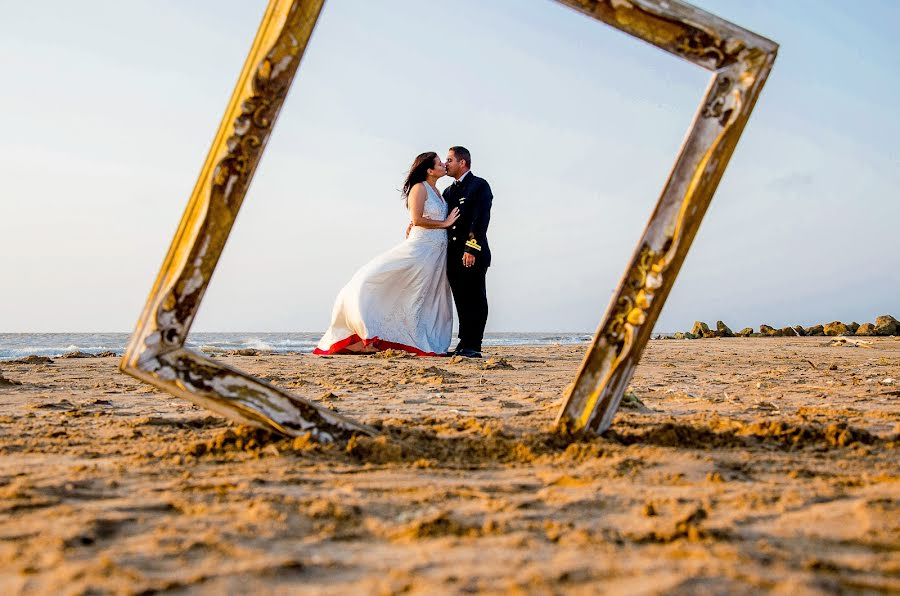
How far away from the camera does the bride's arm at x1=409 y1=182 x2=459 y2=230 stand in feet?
27.2

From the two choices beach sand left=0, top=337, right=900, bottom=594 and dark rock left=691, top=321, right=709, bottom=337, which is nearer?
beach sand left=0, top=337, right=900, bottom=594

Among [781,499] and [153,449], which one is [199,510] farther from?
[781,499]

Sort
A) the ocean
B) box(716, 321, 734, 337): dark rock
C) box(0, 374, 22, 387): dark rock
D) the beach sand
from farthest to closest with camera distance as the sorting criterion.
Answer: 1. box(716, 321, 734, 337): dark rock
2. the ocean
3. box(0, 374, 22, 387): dark rock
4. the beach sand

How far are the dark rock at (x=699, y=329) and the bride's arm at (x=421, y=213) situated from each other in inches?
422

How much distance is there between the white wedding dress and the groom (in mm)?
207

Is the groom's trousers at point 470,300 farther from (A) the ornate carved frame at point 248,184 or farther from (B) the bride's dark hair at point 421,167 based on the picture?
(A) the ornate carved frame at point 248,184

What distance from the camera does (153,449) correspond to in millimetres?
2213

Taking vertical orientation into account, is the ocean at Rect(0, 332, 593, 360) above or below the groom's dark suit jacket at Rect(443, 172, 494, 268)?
below

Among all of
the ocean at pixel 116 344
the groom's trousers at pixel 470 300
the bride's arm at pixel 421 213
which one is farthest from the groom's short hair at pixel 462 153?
the ocean at pixel 116 344

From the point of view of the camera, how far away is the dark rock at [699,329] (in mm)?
16969

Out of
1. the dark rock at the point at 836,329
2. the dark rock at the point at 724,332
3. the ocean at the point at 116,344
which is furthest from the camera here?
the dark rock at the point at 724,332

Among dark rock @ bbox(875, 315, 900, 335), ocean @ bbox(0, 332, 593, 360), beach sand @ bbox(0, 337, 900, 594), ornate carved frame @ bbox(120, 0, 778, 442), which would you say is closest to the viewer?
beach sand @ bbox(0, 337, 900, 594)

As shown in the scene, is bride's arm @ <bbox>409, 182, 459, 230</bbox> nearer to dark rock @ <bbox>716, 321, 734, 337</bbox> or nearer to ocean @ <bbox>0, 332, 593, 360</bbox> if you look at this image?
ocean @ <bbox>0, 332, 593, 360</bbox>

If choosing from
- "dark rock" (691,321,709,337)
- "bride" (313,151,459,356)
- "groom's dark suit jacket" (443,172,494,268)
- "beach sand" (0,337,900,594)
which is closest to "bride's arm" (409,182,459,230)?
"bride" (313,151,459,356)
